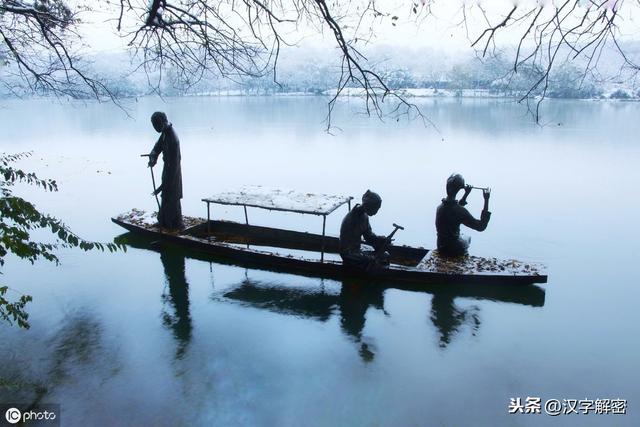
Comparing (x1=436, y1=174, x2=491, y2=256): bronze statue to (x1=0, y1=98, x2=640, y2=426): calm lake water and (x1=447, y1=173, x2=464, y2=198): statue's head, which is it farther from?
(x1=0, y1=98, x2=640, y2=426): calm lake water

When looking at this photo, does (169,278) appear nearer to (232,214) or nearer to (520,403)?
(232,214)

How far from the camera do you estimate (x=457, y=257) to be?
7.79 metres

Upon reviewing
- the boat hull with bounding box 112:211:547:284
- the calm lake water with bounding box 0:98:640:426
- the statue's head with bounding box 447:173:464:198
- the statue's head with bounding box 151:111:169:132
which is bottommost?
the calm lake water with bounding box 0:98:640:426

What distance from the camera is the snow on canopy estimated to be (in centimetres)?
810

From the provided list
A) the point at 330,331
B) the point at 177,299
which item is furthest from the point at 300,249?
the point at 330,331

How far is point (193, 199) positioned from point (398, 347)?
8403 millimetres

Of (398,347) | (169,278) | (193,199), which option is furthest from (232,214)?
(398,347)

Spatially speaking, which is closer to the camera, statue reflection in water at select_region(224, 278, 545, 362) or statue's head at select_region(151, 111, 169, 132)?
statue reflection in water at select_region(224, 278, 545, 362)

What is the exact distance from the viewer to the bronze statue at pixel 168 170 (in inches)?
360

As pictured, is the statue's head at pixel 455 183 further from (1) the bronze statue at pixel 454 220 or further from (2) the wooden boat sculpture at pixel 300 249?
(2) the wooden boat sculpture at pixel 300 249

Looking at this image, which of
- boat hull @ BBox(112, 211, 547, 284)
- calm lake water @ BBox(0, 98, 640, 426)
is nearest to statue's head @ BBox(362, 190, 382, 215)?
boat hull @ BBox(112, 211, 547, 284)

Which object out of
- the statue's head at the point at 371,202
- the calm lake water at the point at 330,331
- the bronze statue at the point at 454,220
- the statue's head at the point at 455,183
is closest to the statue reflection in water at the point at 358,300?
the calm lake water at the point at 330,331

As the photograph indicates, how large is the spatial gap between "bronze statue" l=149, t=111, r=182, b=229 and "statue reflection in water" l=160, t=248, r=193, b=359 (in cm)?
61

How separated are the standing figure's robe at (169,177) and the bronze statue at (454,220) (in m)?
4.74
